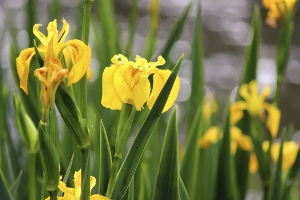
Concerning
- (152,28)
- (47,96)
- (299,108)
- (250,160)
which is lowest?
(299,108)

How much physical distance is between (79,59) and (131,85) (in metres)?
0.04

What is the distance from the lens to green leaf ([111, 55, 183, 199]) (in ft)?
1.13

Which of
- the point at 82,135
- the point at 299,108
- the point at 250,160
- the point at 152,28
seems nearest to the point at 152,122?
the point at 82,135

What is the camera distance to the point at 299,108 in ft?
→ 8.13

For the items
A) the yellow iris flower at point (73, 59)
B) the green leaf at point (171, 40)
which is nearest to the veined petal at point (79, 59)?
the yellow iris flower at point (73, 59)

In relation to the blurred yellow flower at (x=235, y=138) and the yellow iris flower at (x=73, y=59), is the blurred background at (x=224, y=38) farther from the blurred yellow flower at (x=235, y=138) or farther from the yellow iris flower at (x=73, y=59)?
the yellow iris flower at (x=73, y=59)

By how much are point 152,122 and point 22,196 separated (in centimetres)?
31

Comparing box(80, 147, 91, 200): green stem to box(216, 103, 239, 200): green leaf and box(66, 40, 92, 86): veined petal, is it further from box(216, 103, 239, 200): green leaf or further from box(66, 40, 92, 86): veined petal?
box(216, 103, 239, 200): green leaf

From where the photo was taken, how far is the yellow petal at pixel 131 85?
352 mm

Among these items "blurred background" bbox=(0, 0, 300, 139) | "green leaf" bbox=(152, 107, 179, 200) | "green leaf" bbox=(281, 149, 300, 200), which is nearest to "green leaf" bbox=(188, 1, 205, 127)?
"green leaf" bbox=(281, 149, 300, 200)

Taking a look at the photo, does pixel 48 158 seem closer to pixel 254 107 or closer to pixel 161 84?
pixel 161 84

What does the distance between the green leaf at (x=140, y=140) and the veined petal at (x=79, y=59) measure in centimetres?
5

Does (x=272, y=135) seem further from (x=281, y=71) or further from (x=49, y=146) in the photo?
(x=49, y=146)

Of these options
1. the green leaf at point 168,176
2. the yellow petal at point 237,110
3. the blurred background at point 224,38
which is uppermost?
the green leaf at point 168,176
